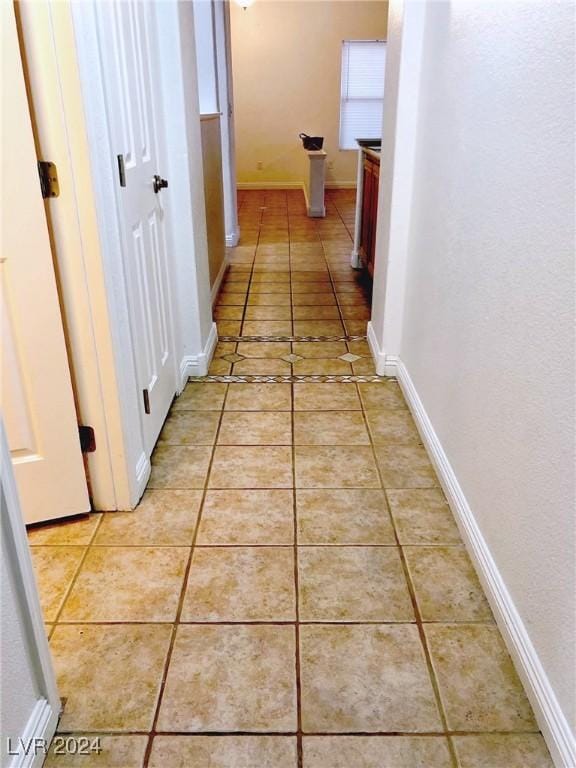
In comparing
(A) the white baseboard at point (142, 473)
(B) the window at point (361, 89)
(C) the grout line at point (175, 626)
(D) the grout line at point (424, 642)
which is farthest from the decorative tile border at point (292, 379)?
(B) the window at point (361, 89)

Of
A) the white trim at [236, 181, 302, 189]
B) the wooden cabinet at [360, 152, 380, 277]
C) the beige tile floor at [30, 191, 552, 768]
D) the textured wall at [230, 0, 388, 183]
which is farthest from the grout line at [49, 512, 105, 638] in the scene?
the white trim at [236, 181, 302, 189]

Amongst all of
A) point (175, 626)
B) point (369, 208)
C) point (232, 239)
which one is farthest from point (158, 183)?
point (232, 239)

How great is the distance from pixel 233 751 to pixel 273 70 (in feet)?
29.8

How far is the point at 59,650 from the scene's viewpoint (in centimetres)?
143

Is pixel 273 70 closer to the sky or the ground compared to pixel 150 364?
closer to the sky

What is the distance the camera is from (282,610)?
5.06 ft

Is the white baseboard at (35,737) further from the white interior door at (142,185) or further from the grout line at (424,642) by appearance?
the white interior door at (142,185)

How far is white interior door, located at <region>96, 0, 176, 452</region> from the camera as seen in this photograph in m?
1.75

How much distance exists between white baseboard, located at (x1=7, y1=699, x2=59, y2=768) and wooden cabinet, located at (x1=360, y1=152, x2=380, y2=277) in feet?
10.4

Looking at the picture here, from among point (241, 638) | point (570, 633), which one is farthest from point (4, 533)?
point (570, 633)

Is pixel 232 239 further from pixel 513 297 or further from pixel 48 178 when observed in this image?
pixel 513 297

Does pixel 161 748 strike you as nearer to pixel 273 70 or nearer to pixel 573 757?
pixel 573 757

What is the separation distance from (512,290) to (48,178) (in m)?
1.18

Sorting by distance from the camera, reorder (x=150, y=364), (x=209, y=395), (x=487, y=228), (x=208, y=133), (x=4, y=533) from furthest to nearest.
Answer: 1. (x=208, y=133)
2. (x=209, y=395)
3. (x=150, y=364)
4. (x=487, y=228)
5. (x=4, y=533)
